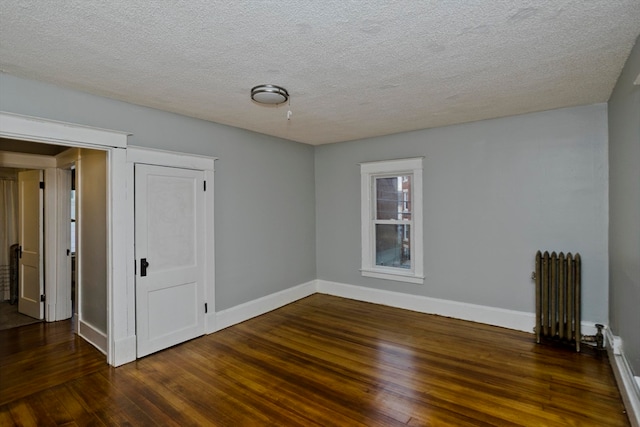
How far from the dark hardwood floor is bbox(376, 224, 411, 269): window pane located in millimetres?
1147

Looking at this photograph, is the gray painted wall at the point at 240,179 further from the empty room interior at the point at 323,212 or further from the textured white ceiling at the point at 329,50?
the textured white ceiling at the point at 329,50

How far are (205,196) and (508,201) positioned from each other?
360cm

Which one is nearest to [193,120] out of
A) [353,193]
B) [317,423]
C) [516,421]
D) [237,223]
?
[237,223]

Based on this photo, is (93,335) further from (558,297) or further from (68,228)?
(558,297)

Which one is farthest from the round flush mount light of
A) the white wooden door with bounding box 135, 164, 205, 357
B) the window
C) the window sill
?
the window sill

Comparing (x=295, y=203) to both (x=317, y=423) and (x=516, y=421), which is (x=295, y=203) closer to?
(x=317, y=423)

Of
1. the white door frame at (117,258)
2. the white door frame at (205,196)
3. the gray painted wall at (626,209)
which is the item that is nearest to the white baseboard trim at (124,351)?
the white door frame at (117,258)

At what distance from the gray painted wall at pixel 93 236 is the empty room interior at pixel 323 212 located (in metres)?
0.04

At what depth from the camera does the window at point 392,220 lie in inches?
180

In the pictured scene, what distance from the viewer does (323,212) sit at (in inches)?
219

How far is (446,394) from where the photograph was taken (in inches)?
100

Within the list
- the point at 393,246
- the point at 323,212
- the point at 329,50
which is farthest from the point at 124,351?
the point at 393,246

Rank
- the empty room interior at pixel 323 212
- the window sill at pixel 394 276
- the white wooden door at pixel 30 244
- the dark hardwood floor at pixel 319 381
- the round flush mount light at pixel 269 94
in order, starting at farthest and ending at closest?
the window sill at pixel 394 276 < the white wooden door at pixel 30 244 < the round flush mount light at pixel 269 94 < the dark hardwood floor at pixel 319 381 < the empty room interior at pixel 323 212

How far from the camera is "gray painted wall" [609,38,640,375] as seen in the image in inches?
85.2
